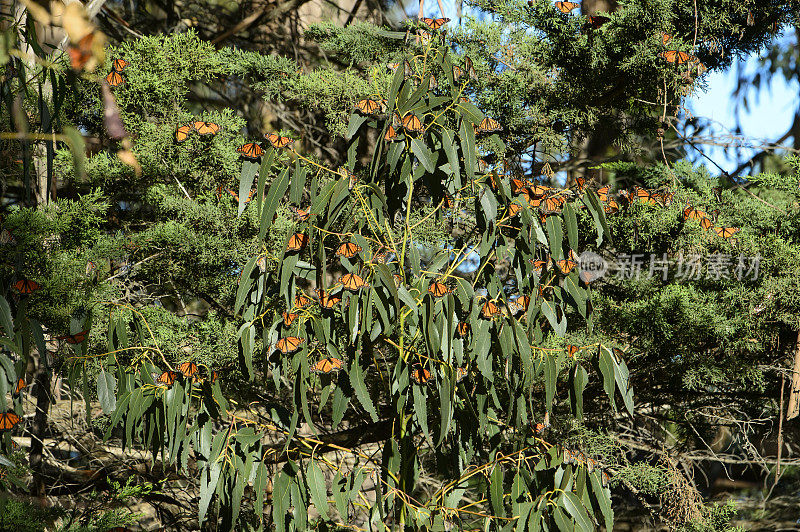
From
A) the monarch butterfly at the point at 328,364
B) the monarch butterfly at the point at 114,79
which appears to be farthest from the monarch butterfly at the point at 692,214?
the monarch butterfly at the point at 114,79

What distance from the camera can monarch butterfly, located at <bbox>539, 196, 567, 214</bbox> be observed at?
1525 mm

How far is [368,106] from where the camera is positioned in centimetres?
153

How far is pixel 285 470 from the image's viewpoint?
142 centimetres

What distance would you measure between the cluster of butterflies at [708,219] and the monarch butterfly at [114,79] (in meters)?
2.24

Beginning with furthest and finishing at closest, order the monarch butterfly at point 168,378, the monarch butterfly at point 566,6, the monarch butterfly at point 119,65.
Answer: the monarch butterfly at point 566,6 < the monarch butterfly at point 119,65 < the monarch butterfly at point 168,378

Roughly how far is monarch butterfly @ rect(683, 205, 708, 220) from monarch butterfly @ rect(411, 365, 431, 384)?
1715 millimetres

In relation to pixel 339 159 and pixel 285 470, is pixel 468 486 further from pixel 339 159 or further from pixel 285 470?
pixel 339 159

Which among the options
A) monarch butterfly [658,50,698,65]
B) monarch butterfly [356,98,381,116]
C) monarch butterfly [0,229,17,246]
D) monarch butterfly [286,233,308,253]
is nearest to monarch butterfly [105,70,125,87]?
monarch butterfly [0,229,17,246]

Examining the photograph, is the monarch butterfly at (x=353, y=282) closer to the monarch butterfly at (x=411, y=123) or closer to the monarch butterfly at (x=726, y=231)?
the monarch butterfly at (x=411, y=123)

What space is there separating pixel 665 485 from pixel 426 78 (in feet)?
7.03

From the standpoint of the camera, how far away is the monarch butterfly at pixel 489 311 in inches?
58.4

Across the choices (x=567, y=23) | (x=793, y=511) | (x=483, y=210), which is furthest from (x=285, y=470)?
(x=793, y=511)

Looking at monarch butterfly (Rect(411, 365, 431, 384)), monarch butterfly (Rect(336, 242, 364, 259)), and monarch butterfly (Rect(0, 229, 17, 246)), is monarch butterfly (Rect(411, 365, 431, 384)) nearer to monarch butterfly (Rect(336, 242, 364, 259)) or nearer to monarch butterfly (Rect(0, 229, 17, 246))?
monarch butterfly (Rect(336, 242, 364, 259))

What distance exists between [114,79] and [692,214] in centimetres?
227
